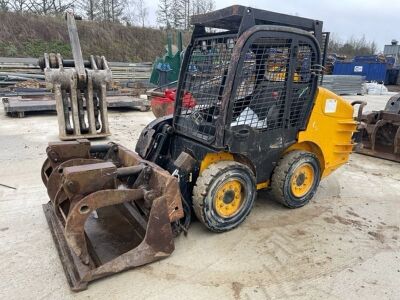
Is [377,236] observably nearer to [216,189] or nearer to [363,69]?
[216,189]

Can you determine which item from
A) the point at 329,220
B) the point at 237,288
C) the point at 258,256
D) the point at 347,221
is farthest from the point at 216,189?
the point at 347,221

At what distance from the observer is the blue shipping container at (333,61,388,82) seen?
73.1 feet

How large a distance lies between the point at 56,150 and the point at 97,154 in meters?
0.51

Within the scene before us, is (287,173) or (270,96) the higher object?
(270,96)

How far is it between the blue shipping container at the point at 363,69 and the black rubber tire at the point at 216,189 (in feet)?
69.9

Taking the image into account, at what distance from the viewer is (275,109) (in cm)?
357

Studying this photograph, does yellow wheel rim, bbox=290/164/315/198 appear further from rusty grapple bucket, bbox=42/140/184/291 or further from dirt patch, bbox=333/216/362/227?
rusty grapple bucket, bbox=42/140/184/291

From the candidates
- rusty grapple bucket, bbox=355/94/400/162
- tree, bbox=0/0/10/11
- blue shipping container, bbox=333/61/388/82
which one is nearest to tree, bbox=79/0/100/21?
tree, bbox=0/0/10/11

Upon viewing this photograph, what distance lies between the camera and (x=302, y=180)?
13.1 ft

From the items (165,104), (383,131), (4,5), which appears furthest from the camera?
(4,5)

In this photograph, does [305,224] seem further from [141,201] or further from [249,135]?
[141,201]

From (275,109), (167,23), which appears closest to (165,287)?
(275,109)

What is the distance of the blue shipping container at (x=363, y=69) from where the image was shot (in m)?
22.3

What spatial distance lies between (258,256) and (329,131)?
1.80 metres
